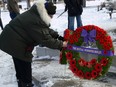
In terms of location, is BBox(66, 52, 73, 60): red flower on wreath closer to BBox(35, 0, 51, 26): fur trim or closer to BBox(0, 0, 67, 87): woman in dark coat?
BBox(0, 0, 67, 87): woman in dark coat

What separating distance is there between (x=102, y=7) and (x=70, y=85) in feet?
52.1

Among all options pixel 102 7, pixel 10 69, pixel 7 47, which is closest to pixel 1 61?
pixel 10 69

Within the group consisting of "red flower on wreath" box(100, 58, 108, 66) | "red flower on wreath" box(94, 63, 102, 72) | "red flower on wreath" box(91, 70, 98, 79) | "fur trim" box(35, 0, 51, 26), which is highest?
"fur trim" box(35, 0, 51, 26)

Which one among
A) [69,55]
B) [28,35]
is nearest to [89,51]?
[69,55]

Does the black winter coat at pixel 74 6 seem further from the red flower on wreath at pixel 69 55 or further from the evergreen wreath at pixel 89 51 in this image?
the red flower on wreath at pixel 69 55

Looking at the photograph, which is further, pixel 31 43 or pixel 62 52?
pixel 62 52

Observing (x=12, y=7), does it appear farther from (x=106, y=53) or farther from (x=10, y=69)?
(x=106, y=53)

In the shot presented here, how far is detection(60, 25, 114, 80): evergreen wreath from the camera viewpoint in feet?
17.1

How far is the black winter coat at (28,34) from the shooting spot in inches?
195

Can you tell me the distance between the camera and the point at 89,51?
548 cm

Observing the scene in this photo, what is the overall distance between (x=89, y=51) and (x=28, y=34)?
1.01 m

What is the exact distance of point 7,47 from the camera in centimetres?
522

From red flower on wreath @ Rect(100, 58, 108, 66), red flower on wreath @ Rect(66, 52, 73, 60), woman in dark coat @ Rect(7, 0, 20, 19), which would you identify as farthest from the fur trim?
woman in dark coat @ Rect(7, 0, 20, 19)

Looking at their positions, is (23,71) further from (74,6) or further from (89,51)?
(74,6)
